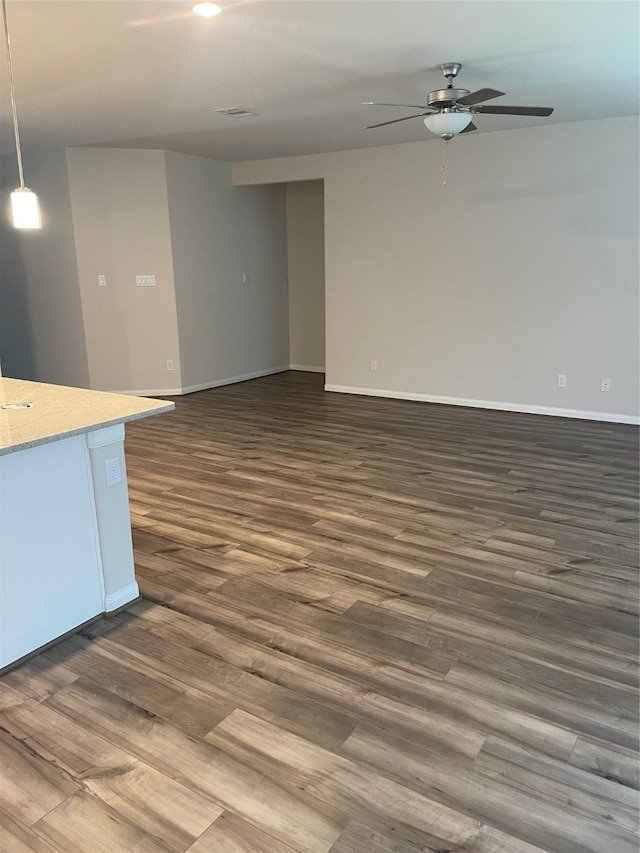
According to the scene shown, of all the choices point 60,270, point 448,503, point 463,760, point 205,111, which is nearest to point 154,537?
point 448,503

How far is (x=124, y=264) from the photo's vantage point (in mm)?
6680

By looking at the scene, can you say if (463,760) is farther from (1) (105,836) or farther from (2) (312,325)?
(2) (312,325)

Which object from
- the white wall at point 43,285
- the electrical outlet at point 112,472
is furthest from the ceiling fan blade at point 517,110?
the white wall at point 43,285

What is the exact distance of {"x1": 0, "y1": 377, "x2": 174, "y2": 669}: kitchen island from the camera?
88.8 inches

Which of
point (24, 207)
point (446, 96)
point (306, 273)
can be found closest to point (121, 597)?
point (24, 207)

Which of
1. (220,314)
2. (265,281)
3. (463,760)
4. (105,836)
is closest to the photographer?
(105,836)

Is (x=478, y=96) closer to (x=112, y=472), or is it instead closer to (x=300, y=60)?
A: (x=300, y=60)

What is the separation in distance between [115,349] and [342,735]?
223 inches

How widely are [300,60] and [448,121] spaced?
97 centimetres

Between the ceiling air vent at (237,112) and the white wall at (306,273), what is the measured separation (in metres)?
3.28

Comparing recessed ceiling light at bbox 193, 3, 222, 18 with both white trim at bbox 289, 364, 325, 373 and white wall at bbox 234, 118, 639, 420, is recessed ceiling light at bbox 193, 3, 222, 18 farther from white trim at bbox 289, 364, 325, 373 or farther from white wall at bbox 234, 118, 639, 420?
white trim at bbox 289, 364, 325, 373

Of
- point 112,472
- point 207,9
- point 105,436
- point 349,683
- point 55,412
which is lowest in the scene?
point 349,683

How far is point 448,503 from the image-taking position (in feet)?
12.5

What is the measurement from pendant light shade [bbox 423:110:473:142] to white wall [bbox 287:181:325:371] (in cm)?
434
